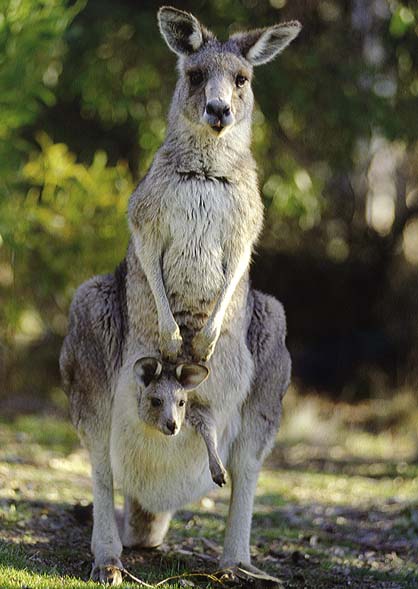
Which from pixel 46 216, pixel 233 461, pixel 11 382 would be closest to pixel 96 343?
pixel 233 461

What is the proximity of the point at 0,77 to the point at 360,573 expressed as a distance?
14.8 feet

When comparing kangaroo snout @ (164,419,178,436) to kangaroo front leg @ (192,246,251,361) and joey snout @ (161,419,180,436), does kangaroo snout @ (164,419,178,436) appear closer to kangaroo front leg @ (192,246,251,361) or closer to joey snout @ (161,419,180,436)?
joey snout @ (161,419,180,436)

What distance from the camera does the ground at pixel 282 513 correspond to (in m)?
5.08

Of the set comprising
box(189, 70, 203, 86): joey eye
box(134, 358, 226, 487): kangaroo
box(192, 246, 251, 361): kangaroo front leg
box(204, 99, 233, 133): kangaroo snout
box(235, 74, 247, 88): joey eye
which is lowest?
box(134, 358, 226, 487): kangaroo

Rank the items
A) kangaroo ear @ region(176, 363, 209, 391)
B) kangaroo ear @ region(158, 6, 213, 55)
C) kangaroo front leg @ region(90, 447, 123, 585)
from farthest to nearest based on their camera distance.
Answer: kangaroo ear @ region(158, 6, 213, 55) → kangaroo front leg @ region(90, 447, 123, 585) → kangaroo ear @ region(176, 363, 209, 391)

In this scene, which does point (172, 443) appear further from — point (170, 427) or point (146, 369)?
point (146, 369)

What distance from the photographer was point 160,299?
4.73 meters

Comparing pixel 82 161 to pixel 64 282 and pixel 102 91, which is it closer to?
pixel 102 91

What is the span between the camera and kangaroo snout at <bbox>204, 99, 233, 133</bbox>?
454 cm

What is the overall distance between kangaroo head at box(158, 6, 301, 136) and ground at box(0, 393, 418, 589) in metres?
2.05

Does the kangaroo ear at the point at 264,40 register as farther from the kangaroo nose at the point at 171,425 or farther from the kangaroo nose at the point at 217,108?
the kangaroo nose at the point at 171,425

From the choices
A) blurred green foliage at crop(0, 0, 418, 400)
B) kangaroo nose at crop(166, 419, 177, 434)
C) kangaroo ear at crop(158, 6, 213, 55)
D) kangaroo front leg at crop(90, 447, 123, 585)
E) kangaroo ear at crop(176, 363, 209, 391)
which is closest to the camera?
kangaroo nose at crop(166, 419, 177, 434)

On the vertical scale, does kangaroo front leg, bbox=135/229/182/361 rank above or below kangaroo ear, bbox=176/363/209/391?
above

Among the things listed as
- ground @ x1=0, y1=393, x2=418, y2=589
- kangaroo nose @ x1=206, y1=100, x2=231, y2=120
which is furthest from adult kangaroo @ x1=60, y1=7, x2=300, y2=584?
ground @ x1=0, y1=393, x2=418, y2=589
